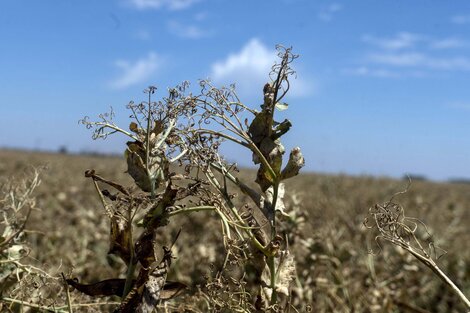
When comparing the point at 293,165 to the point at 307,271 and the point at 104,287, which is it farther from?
the point at 307,271

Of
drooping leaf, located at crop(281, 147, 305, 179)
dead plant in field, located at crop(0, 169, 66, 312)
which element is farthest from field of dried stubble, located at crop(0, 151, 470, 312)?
drooping leaf, located at crop(281, 147, 305, 179)

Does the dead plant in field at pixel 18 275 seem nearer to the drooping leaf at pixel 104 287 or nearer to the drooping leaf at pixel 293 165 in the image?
the drooping leaf at pixel 104 287

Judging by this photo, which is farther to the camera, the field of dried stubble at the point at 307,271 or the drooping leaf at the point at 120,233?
the field of dried stubble at the point at 307,271

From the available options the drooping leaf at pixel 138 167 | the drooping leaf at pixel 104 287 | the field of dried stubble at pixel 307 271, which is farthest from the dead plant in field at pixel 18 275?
the drooping leaf at pixel 138 167

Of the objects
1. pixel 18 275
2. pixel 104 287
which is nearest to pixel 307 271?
pixel 18 275

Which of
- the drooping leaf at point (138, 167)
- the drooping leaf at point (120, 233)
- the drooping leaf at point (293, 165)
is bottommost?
the drooping leaf at point (120, 233)

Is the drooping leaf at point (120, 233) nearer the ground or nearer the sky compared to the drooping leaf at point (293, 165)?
nearer the ground

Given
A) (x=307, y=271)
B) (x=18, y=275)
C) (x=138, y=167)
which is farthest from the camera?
(x=307, y=271)

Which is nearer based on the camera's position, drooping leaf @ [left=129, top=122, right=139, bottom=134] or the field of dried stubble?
drooping leaf @ [left=129, top=122, right=139, bottom=134]

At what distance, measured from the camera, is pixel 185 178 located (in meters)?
1.30

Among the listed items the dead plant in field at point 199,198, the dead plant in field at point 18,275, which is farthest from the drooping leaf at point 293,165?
the dead plant in field at point 18,275

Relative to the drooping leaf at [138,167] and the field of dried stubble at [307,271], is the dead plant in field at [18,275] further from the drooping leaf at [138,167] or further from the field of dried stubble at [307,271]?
the drooping leaf at [138,167]

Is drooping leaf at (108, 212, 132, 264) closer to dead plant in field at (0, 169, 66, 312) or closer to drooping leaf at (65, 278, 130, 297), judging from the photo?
drooping leaf at (65, 278, 130, 297)

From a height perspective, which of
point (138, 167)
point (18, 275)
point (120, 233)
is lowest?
point (18, 275)
